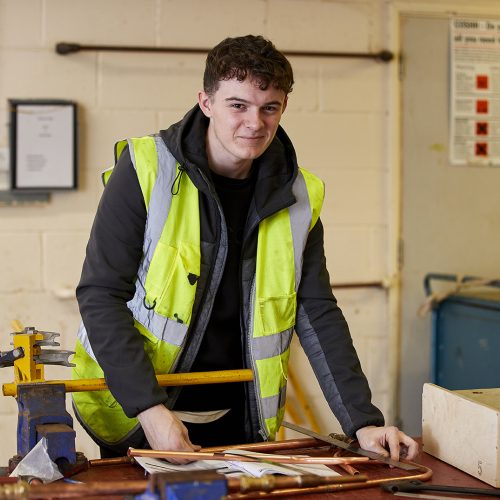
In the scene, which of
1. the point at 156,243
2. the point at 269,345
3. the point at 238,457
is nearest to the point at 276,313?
the point at 269,345

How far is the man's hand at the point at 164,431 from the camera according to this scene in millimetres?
1549

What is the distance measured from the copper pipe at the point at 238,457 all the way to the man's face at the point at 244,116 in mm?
635

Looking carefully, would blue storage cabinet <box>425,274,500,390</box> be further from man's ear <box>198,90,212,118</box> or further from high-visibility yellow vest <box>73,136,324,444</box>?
man's ear <box>198,90,212,118</box>

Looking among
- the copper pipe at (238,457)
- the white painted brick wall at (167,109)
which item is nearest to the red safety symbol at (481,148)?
the white painted brick wall at (167,109)

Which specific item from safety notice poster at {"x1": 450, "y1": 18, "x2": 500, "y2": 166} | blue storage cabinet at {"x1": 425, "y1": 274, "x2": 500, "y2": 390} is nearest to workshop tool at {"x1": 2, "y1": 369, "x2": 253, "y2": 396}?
blue storage cabinet at {"x1": 425, "y1": 274, "x2": 500, "y2": 390}

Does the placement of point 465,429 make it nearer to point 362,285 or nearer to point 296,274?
point 296,274

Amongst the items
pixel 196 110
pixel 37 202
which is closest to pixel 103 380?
pixel 196 110

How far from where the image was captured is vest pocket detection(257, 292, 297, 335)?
1.86 metres

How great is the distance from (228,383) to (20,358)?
51 centimetres

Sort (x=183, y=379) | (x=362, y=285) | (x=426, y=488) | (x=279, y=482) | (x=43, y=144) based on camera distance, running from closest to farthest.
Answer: (x=279, y=482) → (x=426, y=488) → (x=183, y=379) → (x=43, y=144) → (x=362, y=285)

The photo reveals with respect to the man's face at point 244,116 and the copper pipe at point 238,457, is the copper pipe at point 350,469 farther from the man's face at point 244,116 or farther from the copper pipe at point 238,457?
the man's face at point 244,116

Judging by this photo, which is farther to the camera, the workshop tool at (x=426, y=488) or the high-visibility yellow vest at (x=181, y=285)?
the high-visibility yellow vest at (x=181, y=285)

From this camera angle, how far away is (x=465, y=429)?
1599 millimetres

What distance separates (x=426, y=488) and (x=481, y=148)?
2.15 m
